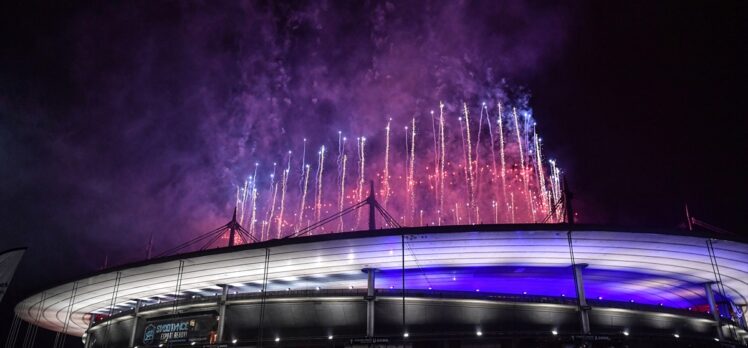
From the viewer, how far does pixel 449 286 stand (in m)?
41.1

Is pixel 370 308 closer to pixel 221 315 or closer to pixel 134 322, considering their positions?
pixel 221 315

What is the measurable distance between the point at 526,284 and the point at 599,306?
606cm

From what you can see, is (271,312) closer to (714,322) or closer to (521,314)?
(521,314)

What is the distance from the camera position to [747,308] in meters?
42.1

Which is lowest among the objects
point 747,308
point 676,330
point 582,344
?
point 582,344

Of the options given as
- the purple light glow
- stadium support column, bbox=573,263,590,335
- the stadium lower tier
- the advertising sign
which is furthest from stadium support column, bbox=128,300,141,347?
stadium support column, bbox=573,263,590,335

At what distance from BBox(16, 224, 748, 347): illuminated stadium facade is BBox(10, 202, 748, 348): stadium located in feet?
0.29

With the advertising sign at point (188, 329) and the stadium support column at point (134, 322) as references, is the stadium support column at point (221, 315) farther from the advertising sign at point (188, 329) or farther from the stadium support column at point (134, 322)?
the stadium support column at point (134, 322)

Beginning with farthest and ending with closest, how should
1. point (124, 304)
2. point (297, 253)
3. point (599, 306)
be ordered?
point (124, 304) < point (599, 306) < point (297, 253)

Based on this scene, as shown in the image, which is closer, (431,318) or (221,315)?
(431,318)

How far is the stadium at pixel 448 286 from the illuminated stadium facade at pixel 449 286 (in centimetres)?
9

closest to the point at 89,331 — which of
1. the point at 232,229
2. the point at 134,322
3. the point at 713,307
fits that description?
the point at 134,322

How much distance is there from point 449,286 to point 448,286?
86mm

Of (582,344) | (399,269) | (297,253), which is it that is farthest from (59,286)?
(582,344)
